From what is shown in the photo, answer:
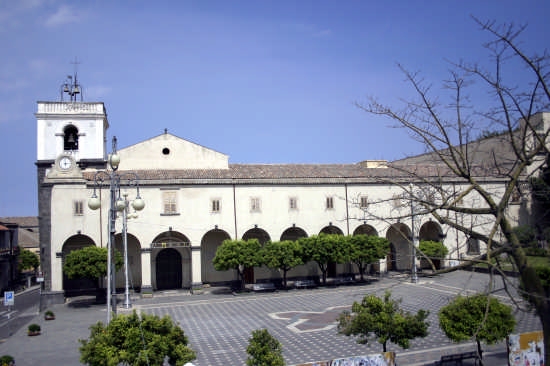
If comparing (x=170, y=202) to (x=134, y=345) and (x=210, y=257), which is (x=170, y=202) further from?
(x=134, y=345)

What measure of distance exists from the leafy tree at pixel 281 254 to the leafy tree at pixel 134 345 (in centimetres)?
2121

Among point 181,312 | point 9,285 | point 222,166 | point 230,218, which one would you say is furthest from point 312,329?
point 9,285

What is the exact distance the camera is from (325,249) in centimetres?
3334

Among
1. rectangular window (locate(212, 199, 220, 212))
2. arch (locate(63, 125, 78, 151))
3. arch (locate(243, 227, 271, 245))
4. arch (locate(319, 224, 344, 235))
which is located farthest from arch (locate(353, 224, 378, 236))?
arch (locate(63, 125, 78, 151))

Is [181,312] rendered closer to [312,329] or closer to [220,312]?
[220,312]

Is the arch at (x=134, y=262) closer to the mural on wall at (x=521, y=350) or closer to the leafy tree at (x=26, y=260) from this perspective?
the leafy tree at (x=26, y=260)

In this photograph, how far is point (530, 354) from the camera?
12.6 metres

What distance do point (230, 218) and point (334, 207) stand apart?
27.4 ft

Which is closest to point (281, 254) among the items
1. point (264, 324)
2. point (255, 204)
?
point (255, 204)

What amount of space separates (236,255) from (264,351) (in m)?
20.3

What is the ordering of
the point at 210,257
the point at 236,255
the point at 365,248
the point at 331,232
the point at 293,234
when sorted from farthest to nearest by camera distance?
the point at 293,234, the point at 331,232, the point at 210,257, the point at 365,248, the point at 236,255

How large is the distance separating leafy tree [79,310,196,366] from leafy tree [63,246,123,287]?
18.6 m

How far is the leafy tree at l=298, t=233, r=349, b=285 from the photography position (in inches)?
1314

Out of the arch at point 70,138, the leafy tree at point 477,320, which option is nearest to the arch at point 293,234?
the arch at point 70,138
